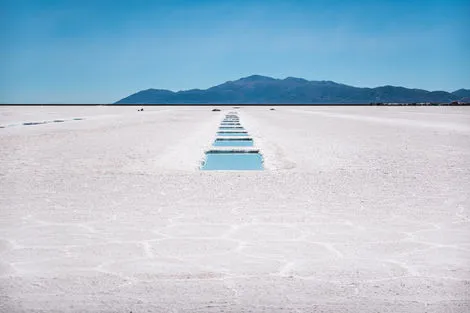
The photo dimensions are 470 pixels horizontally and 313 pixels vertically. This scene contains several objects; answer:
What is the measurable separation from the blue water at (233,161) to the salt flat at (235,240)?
1.27 metres

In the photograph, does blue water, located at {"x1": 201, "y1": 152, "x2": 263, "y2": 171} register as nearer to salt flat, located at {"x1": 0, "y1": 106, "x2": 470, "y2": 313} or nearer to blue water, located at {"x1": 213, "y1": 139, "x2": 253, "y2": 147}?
salt flat, located at {"x1": 0, "y1": 106, "x2": 470, "y2": 313}

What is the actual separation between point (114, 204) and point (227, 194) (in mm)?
1351

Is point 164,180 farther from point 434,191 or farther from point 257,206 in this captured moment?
point 434,191

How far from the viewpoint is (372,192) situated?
662cm

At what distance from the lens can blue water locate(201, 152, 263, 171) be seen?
979cm

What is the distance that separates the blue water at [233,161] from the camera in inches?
385

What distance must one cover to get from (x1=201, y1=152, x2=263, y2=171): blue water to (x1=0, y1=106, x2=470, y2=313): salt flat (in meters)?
1.27

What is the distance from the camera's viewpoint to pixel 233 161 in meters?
10.9

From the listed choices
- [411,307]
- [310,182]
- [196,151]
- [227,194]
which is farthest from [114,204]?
[196,151]

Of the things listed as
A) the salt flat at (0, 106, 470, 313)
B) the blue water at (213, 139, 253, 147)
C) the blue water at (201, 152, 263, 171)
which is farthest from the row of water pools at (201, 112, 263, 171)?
the blue water at (213, 139, 253, 147)

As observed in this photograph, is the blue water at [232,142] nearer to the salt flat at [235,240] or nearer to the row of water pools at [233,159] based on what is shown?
the row of water pools at [233,159]

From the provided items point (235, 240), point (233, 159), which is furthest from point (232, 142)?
point (235, 240)

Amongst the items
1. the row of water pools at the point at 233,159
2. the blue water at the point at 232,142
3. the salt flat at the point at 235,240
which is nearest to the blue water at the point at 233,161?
the row of water pools at the point at 233,159

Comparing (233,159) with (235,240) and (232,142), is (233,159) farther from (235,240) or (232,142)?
(235,240)
